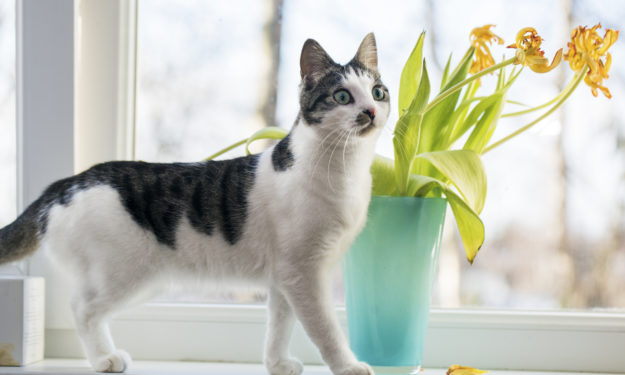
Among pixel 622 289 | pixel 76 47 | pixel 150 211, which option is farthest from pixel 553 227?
pixel 76 47

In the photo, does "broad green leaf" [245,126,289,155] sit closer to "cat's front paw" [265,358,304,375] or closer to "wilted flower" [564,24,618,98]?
"cat's front paw" [265,358,304,375]

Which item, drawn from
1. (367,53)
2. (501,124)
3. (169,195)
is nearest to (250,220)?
(169,195)

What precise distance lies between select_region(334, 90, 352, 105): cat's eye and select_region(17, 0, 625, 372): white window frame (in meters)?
0.49

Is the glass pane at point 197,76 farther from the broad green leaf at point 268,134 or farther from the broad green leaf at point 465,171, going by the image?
the broad green leaf at point 465,171

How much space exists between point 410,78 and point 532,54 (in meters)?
0.22

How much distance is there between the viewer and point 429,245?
100 centimetres

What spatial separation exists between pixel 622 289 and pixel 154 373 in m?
1.00

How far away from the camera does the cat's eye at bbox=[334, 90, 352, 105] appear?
0.91 m

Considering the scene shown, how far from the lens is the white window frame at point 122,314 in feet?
3.80

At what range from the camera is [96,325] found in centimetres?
96

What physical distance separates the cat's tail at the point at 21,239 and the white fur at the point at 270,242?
0.20ft

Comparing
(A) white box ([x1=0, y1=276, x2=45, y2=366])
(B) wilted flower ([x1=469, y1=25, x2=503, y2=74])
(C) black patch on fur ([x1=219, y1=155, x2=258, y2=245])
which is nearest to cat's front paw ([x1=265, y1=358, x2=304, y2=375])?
(C) black patch on fur ([x1=219, y1=155, x2=258, y2=245])

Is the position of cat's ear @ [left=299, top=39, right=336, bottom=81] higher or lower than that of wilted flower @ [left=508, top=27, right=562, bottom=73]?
lower

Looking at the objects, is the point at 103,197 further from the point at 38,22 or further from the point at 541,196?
the point at 541,196
